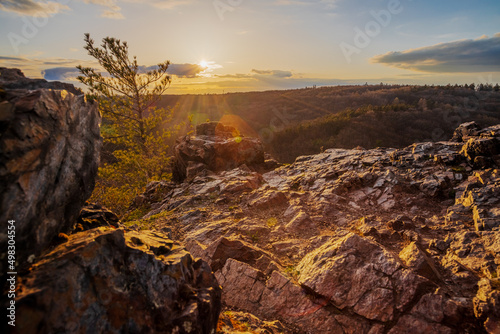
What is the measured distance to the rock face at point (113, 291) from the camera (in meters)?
3.24

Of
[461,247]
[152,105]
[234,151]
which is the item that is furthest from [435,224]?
[152,105]

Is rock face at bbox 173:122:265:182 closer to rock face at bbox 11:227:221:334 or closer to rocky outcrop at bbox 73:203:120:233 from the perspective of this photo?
rocky outcrop at bbox 73:203:120:233

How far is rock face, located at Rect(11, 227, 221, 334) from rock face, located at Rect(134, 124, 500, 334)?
3083 millimetres

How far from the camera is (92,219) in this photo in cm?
554

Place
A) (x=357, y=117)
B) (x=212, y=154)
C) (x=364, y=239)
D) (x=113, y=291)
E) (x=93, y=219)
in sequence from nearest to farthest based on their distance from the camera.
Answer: (x=113, y=291), (x=93, y=219), (x=364, y=239), (x=212, y=154), (x=357, y=117)

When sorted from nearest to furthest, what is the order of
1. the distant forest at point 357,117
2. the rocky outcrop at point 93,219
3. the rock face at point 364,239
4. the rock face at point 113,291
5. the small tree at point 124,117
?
the rock face at point 113,291 → the rocky outcrop at point 93,219 → the rock face at point 364,239 → the small tree at point 124,117 → the distant forest at point 357,117

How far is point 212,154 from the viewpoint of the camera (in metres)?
19.6

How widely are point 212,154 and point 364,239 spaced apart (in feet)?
45.7

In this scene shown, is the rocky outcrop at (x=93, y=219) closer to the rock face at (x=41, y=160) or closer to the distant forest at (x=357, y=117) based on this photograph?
the rock face at (x=41, y=160)

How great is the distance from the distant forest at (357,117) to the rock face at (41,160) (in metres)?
13.0

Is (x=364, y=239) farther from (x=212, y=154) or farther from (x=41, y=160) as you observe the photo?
(x=212, y=154)

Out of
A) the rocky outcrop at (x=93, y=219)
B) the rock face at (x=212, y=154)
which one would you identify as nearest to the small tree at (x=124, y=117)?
the rock face at (x=212, y=154)

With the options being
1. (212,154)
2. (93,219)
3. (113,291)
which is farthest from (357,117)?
(113,291)

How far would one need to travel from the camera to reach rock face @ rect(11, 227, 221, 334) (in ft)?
10.6
